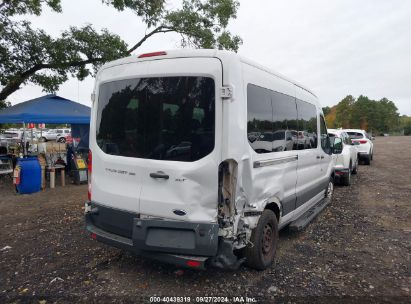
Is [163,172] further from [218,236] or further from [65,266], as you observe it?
[65,266]

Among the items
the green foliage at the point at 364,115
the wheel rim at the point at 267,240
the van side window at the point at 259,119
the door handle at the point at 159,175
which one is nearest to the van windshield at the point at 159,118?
the door handle at the point at 159,175

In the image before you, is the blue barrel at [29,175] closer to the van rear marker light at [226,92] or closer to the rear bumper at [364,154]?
the van rear marker light at [226,92]

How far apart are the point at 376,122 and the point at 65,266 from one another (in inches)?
4260

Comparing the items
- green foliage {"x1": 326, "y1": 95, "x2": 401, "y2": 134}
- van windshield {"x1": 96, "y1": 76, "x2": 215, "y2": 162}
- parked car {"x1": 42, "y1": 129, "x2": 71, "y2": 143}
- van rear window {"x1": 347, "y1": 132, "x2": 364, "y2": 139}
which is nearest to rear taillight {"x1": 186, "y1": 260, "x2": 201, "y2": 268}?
van windshield {"x1": 96, "y1": 76, "x2": 215, "y2": 162}

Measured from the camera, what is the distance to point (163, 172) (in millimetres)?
3100

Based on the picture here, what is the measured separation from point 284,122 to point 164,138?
5.90ft

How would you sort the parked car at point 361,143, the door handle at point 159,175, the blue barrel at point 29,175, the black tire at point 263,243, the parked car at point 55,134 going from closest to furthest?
1. the door handle at point 159,175
2. the black tire at point 263,243
3. the blue barrel at point 29,175
4. the parked car at point 361,143
5. the parked car at point 55,134

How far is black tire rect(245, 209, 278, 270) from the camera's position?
3.48 metres

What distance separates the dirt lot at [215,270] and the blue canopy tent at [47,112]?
12.7 ft

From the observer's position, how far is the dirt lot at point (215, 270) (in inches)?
129

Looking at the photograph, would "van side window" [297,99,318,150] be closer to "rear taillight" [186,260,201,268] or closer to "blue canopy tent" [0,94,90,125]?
"rear taillight" [186,260,201,268]

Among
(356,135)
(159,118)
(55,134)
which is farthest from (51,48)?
(55,134)

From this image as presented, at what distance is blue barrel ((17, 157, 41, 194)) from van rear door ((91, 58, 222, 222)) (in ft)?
19.1

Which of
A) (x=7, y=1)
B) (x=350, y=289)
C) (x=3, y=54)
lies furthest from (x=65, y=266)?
(x=7, y=1)
